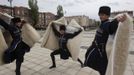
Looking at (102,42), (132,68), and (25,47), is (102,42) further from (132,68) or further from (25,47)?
(132,68)

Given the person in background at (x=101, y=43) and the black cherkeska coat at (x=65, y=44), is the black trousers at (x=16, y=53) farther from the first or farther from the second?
the person in background at (x=101, y=43)

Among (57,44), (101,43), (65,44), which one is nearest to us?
(101,43)

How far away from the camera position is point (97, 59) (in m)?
2.80

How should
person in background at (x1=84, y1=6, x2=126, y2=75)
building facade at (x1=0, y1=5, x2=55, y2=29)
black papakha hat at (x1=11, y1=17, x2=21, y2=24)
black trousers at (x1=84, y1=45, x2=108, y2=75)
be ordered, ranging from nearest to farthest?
person in background at (x1=84, y1=6, x2=126, y2=75) < black trousers at (x1=84, y1=45, x2=108, y2=75) < black papakha hat at (x1=11, y1=17, x2=21, y2=24) < building facade at (x1=0, y1=5, x2=55, y2=29)

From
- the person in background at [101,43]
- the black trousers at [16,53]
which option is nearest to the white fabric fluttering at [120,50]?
the person in background at [101,43]

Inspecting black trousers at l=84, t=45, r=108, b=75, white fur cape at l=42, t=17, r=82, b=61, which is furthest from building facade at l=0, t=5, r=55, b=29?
black trousers at l=84, t=45, r=108, b=75

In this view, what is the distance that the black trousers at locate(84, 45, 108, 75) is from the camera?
2.72m

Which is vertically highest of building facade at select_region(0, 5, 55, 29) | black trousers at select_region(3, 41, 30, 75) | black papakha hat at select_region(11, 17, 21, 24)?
black papakha hat at select_region(11, 17, 21, 24)

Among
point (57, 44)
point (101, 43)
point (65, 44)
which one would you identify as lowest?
point (57, 44)

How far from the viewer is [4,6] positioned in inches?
1930

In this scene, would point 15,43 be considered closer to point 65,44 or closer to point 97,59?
point 65,44

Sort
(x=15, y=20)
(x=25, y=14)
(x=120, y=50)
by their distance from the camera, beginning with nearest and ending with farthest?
(x=120, y=50), (x=15, y=20), (x=25, y=14)

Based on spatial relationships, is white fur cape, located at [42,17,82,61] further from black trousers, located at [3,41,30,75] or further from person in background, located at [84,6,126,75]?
A: person in background, located at [84,6,126,75]

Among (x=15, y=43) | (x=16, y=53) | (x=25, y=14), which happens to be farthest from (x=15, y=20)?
(x=25, y=14)
